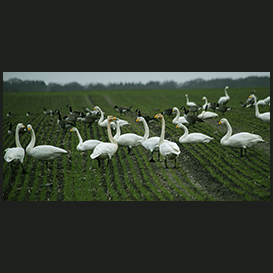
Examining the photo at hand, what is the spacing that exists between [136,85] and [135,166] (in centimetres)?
294

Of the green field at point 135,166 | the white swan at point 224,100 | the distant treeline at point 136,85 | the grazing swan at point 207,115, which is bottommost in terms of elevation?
the green field at point 135,166

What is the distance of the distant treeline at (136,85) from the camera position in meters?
7.94

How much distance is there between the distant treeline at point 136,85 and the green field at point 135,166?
0.96 ft

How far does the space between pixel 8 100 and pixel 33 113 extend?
37.2 inches

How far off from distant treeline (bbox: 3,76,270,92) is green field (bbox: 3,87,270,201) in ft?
Answer: 0.96

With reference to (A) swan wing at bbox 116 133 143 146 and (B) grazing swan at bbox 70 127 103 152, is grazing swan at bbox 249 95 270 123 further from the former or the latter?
(B) grazing swan at bbox 70 127 103 152

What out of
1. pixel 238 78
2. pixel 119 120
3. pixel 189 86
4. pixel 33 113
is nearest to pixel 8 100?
pixel 33 113

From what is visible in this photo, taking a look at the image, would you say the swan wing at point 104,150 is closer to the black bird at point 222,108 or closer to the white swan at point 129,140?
the white swan at point 129,140

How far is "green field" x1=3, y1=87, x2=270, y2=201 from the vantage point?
233 inches

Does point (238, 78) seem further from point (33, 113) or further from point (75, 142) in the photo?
point (33, 113)

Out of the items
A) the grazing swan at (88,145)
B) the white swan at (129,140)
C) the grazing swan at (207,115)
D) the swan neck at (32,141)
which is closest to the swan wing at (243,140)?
the grazing swan at (207,115)

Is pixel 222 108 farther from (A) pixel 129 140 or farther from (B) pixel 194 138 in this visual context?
(A) pixel 129 140

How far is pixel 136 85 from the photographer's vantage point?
8.67m

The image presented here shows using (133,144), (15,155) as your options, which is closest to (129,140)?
(133,144)
